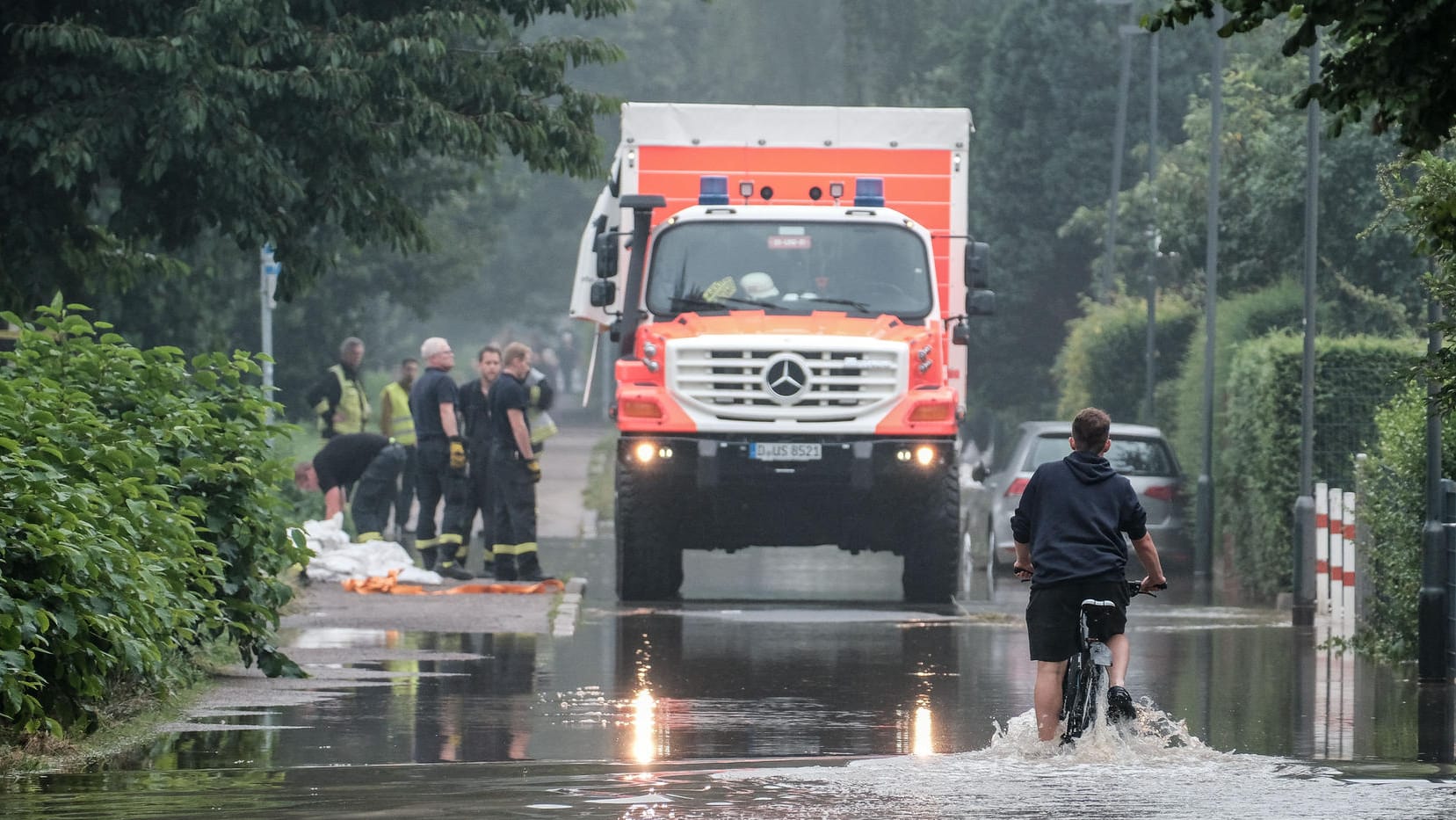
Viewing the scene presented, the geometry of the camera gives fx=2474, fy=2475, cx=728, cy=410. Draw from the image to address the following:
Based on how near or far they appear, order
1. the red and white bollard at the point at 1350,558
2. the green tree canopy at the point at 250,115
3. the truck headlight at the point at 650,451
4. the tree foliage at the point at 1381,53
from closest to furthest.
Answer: the tree foliage at the point at 1381,53, the green tree canopy at the point at 250,115, the red and white bollard at the point at 1350,558, the truck headlight at the point at 650,451

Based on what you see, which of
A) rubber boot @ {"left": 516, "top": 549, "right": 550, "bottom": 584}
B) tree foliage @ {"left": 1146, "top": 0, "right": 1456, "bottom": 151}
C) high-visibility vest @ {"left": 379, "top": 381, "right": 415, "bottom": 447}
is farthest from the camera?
high-visibility vest @ {"left": 379, "top": 381, "right": 415, "bottom": 447}

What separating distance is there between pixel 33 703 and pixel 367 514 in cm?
1250

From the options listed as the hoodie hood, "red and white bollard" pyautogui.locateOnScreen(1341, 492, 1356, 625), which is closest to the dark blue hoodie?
the hoodie hood

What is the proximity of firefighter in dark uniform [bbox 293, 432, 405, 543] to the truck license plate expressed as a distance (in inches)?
208

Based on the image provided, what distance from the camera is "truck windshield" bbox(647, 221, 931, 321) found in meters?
18.1

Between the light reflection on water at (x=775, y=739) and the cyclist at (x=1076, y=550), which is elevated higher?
the cyclist at (x=1076, y=550)

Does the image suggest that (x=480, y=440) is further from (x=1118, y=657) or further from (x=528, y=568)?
(x=1118, y=657)

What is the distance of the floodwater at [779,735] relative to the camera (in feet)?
28.9

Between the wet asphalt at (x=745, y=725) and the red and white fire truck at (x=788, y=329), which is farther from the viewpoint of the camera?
the red and white fire truck at (x=788, y=329)

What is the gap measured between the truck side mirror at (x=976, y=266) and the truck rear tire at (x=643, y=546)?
291cm

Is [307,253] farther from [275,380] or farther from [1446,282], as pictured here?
[275,380]

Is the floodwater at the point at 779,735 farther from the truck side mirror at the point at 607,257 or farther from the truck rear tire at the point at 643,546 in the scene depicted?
the truck side mirror at the point at 607,257

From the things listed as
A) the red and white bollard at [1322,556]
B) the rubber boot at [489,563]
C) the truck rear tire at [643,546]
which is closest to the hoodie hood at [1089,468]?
the truck rear tire at [643,546]

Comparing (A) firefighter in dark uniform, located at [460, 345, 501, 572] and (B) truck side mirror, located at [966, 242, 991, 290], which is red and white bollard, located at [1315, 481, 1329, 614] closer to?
(B) truck side mirror, located at [966, 242, 991, 290]
